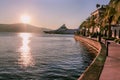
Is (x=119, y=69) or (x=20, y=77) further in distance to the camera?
(x=20, y=77)

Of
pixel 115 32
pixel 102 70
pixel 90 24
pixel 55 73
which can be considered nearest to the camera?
pixel 102 70

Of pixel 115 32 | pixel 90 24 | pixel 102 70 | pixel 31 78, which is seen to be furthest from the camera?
pixel 90 24

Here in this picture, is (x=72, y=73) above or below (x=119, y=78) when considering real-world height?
below

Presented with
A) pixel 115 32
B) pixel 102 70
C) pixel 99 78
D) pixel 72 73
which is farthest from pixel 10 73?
pixel 115 32

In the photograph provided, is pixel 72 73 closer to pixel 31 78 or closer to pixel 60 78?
pixel 60 78

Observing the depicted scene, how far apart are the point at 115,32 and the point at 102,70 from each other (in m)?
61.4

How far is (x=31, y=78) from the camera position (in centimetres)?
2081

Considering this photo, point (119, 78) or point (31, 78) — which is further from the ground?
point (119, 78)

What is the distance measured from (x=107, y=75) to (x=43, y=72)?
10.1m

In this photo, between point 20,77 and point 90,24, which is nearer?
point 20,77

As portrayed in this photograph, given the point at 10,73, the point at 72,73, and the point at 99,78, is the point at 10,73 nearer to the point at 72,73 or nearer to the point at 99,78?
the point at 72,73

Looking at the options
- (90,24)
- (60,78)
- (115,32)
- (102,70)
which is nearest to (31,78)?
(60,78)

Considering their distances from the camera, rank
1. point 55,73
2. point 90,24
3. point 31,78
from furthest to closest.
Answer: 1. point 90,24
2. point 55,73
3. point 31,78

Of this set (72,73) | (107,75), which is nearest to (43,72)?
(72,73)
